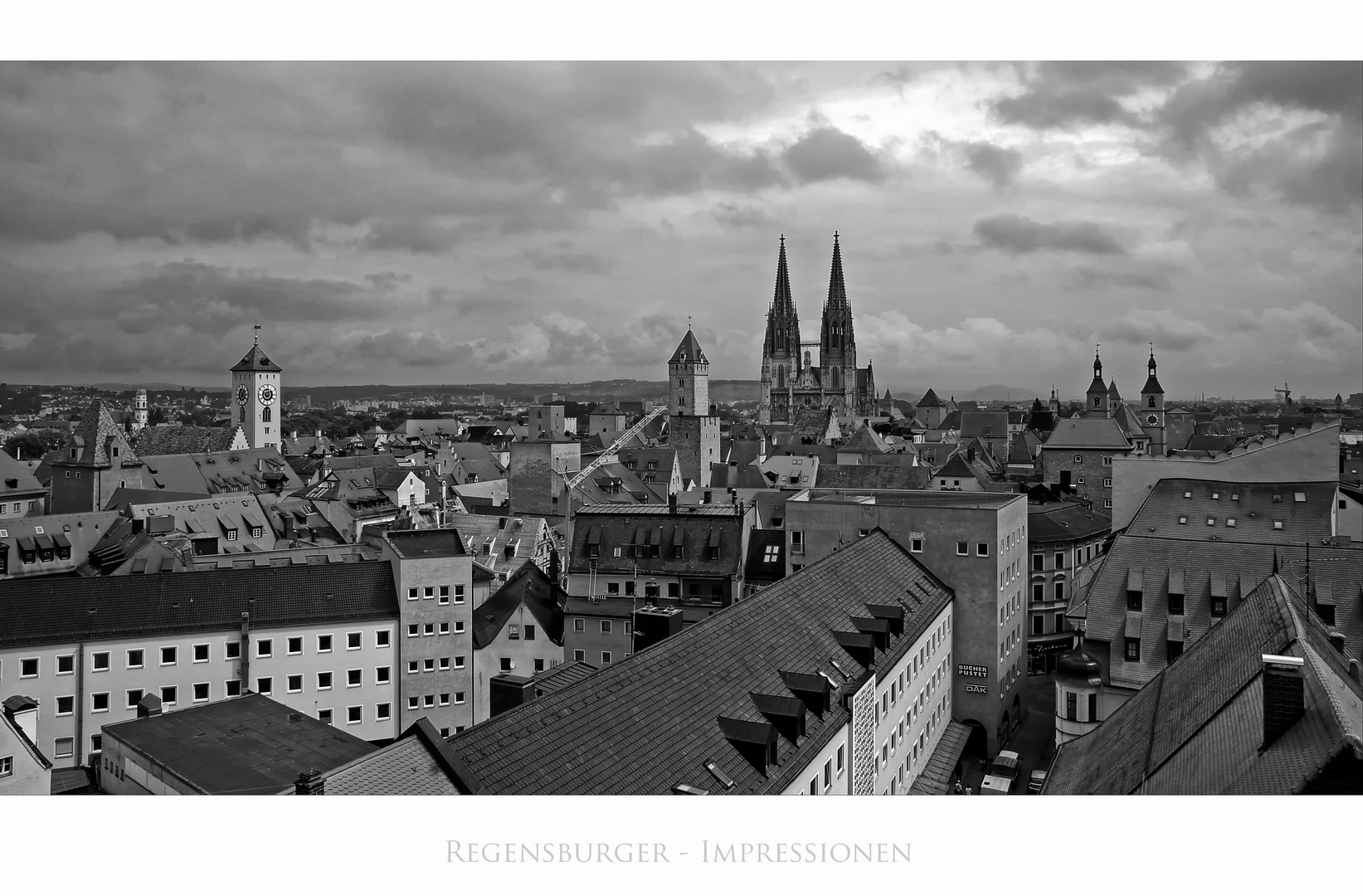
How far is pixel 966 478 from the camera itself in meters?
31.0

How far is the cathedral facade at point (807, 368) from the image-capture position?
67.4m

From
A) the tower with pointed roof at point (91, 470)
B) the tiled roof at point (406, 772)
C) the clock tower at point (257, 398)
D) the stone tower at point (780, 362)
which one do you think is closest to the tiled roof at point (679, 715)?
the tiled roof at point (406, 772)

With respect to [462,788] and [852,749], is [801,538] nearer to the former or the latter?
[852,749]

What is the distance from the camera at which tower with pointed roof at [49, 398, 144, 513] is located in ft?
68.6

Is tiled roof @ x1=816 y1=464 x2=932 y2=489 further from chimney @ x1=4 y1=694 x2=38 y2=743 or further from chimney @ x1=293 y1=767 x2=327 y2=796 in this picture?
chimney @ x1=293 y1=767 x2=327 y2=796

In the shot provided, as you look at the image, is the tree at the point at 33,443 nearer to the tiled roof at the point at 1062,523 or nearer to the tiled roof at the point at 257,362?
the tiled roof at the point at 257,362

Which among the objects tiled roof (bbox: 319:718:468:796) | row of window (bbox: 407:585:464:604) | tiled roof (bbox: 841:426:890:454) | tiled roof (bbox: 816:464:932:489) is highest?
tiled roof (bbox: 841:426:890:454)

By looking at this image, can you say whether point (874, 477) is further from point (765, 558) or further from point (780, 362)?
point (780, 362)

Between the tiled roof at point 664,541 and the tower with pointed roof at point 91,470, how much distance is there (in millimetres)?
10724

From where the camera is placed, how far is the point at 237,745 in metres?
8.28

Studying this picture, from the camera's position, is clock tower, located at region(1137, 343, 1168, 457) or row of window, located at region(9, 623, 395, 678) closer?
row of window, located at region(9, 623, 395, 678)

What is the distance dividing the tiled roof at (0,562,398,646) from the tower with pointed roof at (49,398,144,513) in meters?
7.93

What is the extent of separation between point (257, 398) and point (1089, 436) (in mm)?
26284

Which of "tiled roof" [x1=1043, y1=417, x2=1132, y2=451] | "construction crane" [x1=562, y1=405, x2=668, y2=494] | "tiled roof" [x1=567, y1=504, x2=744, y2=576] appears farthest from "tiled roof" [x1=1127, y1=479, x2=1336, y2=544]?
"tiled roof" [x1=1043, y1=417, x2=1132, y2=451]
